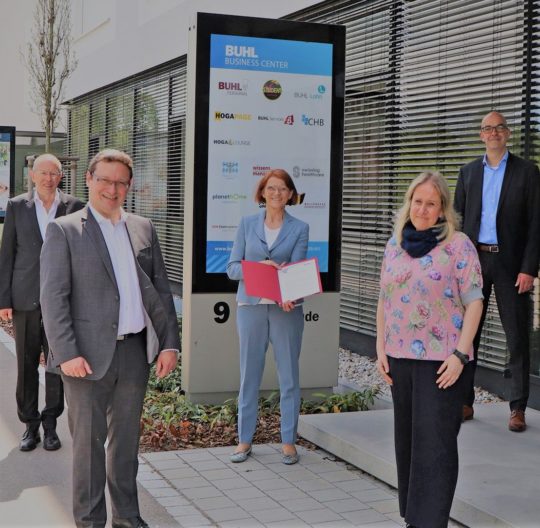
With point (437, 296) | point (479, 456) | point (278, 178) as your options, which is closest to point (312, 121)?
point (278, 178)

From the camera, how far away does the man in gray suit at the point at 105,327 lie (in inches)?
187

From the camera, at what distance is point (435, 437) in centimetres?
481

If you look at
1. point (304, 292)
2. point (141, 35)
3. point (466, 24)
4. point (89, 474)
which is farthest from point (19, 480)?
point (141, 35)

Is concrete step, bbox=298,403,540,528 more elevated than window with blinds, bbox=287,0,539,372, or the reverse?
window with blinds, bbox=287,0,539,372

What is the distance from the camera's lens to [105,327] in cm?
476

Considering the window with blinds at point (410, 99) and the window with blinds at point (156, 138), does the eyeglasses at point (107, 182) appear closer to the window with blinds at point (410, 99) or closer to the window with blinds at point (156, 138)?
the window with blinds at point (410, 99)

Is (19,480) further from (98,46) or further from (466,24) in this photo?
(98,46)

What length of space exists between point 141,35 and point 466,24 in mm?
11072

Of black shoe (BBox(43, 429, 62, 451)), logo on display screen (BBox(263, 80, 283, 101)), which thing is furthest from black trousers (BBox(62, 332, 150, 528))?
logo on display screen (BBox(263, 80, 283, 101))

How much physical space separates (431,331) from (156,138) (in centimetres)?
1488

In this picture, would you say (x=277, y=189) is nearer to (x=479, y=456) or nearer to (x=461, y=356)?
(x=479, y=456)

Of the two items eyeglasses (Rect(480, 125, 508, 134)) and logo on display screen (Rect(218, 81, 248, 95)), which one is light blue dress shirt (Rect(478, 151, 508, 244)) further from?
logo on display screen (Rect(218, 81, 248, 95))

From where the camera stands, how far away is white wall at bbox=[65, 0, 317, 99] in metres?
14.8

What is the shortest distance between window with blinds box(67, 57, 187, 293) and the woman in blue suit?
33.9 ft
